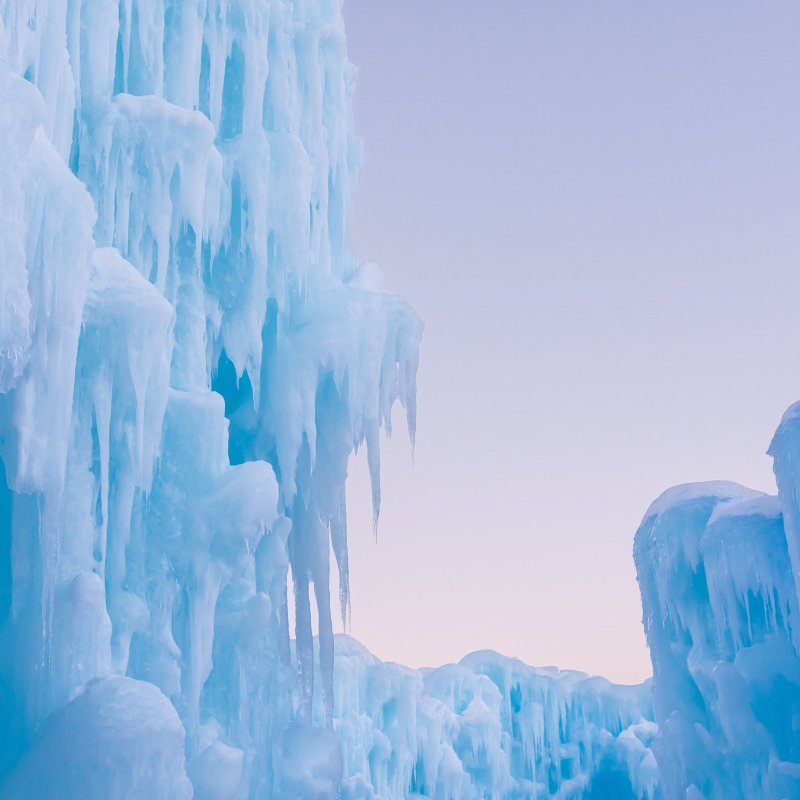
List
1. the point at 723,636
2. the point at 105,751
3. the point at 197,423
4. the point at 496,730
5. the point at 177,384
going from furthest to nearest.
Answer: the point at 496,730, the point at 723,636, the point at 177,384, the point at 197,423, the point at 105,751

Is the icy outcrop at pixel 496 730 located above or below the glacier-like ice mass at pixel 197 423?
below

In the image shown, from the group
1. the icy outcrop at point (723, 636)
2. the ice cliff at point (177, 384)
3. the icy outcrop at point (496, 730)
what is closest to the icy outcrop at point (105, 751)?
the ice cliff at point (177, 384)

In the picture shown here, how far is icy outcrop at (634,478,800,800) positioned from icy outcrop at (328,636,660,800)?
8426mm

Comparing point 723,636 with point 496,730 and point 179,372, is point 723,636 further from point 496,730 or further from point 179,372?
point 496,730

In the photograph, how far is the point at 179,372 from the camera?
9.02 m

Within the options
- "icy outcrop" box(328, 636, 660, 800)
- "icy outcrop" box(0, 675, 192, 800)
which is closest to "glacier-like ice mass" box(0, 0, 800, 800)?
"icy outcrop" box(0, 675, 192, 800)

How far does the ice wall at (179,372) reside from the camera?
5.72 metres

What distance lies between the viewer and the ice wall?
5719mm

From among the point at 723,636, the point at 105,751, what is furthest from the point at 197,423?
the point at 723,636

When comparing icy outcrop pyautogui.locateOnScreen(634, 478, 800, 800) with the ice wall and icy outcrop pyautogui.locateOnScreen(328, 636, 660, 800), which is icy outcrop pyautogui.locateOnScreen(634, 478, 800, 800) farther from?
icy outcrop pyautogui.locateOnScreen(328, 636, 660, 800)

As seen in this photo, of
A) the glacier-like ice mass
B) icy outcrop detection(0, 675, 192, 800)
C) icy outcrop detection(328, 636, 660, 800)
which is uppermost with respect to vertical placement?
the glacier-like ice mass

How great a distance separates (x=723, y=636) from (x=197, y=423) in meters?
11.6

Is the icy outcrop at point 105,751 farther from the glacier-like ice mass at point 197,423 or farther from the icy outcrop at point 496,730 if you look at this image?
the icy outcrop at point 496,730

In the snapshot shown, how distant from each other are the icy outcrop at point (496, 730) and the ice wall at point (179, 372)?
14626mm
